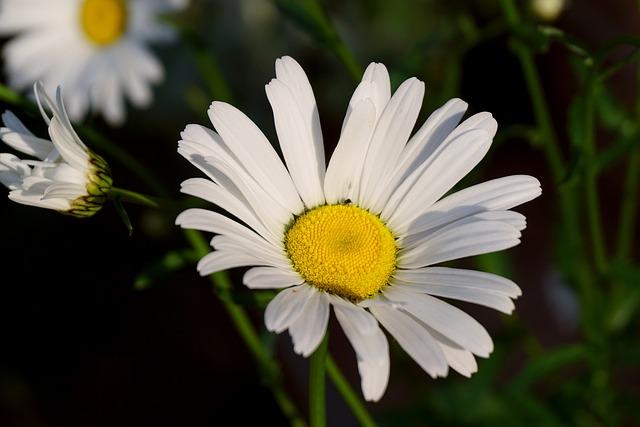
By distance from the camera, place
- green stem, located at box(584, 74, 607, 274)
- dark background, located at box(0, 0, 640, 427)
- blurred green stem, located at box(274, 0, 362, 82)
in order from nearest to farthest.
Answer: green stem, located at box(584, 74, 607, 274), blurred green stem, located at box(274, 0, 362, 82), dark background, located at box(0, 0, 640, 427)

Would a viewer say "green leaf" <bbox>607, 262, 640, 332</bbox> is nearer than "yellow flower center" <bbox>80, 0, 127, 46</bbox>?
Yes

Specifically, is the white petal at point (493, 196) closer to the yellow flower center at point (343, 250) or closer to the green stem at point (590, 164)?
the yellow flower center at point (343, 250)

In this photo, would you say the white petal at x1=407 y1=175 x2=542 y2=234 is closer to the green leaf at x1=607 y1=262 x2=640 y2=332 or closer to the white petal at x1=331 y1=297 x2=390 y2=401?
the white petal at x1=331 y1=297 x2=390 y2=401

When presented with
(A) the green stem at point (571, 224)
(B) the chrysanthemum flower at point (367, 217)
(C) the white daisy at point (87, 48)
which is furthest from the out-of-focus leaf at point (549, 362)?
(C) the white daisy at point (87, 48)

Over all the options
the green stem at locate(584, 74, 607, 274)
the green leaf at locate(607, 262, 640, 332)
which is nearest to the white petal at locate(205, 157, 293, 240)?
the green stem at locate(584, 74, 607, 274)

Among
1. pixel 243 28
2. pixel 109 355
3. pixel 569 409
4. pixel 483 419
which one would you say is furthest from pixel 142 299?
pixel 569 409

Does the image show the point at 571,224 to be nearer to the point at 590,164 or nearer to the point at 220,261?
the point at 590,164

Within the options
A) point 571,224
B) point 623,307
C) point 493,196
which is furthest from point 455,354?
point 623,307
